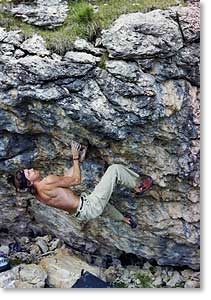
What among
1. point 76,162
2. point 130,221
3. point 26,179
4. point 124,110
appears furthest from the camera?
point 130,221

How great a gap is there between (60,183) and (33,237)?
2026 mm

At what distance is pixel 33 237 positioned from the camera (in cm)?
805

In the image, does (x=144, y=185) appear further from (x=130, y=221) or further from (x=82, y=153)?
(x=82, y=153)

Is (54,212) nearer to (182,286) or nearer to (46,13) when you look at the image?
(182,286)

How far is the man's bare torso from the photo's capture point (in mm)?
6223

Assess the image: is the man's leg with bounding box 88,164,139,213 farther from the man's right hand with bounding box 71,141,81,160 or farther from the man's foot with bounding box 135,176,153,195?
the man's right hand with bounding box 71,141,81,160

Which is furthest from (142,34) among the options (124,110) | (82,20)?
(124,110)

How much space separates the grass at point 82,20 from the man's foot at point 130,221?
2.10 m

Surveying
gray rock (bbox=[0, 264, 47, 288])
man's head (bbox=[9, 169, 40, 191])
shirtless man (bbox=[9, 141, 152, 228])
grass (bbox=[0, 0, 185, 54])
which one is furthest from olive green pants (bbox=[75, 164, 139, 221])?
grass (bbox=[0, 0, 185, 54])

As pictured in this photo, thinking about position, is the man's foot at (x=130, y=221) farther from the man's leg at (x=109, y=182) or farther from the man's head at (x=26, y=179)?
the man's head at (x=26, y=179)

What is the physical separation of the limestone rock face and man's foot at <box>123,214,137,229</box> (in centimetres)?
8

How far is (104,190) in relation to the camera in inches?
250

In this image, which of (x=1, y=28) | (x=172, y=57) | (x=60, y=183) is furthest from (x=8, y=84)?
(x=172, y=57)

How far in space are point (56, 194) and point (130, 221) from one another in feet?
3.76
